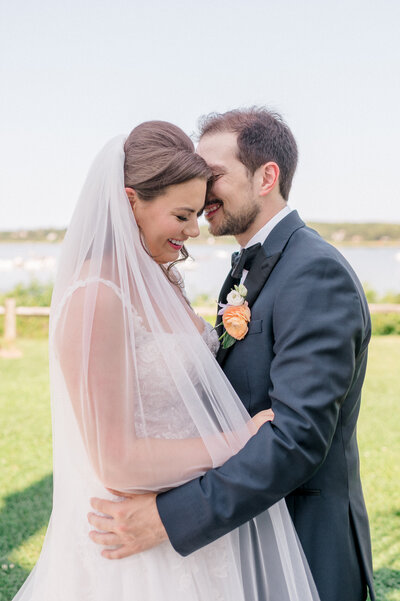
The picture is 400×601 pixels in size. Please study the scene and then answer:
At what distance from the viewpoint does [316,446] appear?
199 cm

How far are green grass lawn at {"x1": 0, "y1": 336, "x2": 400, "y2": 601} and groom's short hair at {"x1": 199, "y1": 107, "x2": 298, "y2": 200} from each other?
10.5 feet

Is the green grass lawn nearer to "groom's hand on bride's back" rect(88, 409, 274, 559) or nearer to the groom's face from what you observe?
"groom's hand on bride's back" rect(88, 409, 274, 559)

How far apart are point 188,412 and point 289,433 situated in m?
0.42

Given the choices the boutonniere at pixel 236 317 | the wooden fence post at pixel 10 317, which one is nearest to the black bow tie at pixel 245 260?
the boutonniere at pixel 236 317

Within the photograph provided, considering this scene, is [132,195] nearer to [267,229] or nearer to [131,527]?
[267,229]

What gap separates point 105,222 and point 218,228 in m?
0.60

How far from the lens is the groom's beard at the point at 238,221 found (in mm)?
2584

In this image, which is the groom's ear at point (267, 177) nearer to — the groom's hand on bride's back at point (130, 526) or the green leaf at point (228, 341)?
the green leaf at point (228, 341)

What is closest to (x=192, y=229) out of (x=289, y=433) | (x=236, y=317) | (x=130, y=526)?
(x=236, y=317)

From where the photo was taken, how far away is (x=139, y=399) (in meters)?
2.10

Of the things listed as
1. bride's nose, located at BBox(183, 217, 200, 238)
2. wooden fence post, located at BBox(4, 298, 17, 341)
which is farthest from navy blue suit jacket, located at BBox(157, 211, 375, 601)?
wooden fence post, located at BBox(4, 298, 17, 341)

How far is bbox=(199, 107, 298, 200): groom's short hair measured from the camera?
2.55m

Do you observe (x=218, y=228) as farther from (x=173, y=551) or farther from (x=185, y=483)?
(x=173, y=551)

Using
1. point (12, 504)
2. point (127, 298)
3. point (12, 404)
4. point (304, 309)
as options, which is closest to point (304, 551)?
point (304, 309)
